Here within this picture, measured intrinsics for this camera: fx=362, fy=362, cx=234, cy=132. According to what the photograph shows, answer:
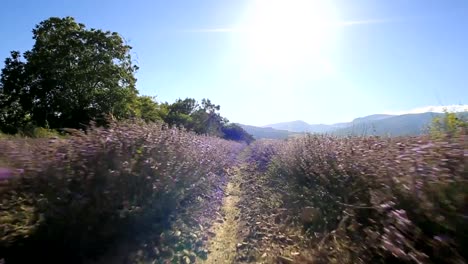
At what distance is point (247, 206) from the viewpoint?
9.30 meters

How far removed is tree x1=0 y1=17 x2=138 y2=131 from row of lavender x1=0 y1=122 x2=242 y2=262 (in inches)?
1150

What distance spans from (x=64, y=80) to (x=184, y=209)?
3209 centimetres

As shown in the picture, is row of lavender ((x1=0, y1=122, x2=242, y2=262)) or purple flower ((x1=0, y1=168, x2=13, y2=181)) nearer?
row of lavender ((x1=0, y1=122, x2=242, y2=262))

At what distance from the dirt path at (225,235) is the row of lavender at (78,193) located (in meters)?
1.02

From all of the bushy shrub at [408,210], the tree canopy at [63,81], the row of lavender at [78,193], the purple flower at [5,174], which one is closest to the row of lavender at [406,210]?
the bushy shrub at [408,210]

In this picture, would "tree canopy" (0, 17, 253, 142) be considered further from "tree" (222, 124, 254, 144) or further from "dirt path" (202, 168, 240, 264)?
→ "tree" (222, 124, 254, 144)

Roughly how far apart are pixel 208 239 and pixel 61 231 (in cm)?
262

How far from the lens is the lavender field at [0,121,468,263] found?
3209 mm

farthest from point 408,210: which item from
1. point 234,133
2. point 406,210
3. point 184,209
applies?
point 234,133

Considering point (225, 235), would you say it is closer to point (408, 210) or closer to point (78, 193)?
point (78, 193)

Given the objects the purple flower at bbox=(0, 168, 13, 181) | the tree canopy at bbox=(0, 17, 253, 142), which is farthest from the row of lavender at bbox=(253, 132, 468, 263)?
the tree canopy at bbox=(0, 17, 253, 142)

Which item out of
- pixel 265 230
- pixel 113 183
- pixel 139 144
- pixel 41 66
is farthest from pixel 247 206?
pixel 41 66

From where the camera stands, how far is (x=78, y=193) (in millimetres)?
4648

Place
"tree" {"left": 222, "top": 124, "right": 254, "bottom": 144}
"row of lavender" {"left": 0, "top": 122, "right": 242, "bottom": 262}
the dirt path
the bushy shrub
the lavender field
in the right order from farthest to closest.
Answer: "tree" {"left": 222, "top": 124, "right": 254, "bottom": 144} < the dirt path < "row of lavender" {"left": 0, "top": 122, "right": 242, "bottom": 262} < the lavender field < the bushy shrub
